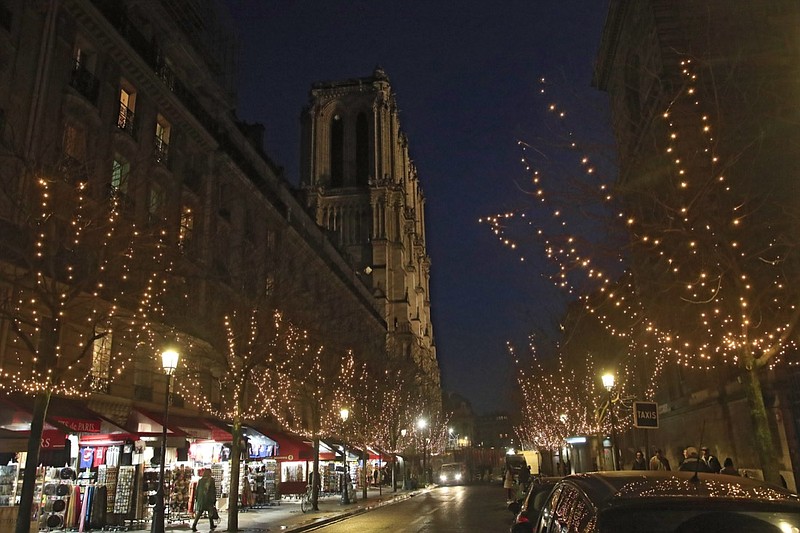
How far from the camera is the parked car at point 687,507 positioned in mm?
3887

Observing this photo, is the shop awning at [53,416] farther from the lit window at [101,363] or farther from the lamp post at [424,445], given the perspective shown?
the lamp post at [424,445]

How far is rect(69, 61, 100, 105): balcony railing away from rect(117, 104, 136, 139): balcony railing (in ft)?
4.71

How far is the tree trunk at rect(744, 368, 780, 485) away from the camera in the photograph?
40.0 feet

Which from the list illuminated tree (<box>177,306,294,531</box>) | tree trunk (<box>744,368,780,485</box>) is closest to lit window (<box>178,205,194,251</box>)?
illuminated tree (<box>177,306,294,531</box>)

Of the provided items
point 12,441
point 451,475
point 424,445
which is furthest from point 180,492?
point 451,475

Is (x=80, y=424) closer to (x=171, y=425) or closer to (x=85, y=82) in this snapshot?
(x=171, y=425)

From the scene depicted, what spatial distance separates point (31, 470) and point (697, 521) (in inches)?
484

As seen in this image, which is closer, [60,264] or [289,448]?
[60,264]

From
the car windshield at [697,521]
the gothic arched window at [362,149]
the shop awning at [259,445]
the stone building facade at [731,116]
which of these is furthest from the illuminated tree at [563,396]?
the gothic arched window at [362,149]

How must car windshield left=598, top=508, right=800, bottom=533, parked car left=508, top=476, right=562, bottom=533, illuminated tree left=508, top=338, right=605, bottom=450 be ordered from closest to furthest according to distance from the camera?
1. car windshield left=598, top=508, right=800, bottom=533
2. parked car left=508, top=476, right=562, bottom=533
3. illuminated tree left=508, top=338, right=605, bottom=450

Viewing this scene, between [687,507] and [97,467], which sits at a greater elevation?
[97,467]

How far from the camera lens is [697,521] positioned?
390 centimetres

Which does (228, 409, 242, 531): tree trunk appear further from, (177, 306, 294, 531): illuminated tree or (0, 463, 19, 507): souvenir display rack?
(0, 463, 19, 507): souvenir display rack

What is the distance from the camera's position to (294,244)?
41812 mm
